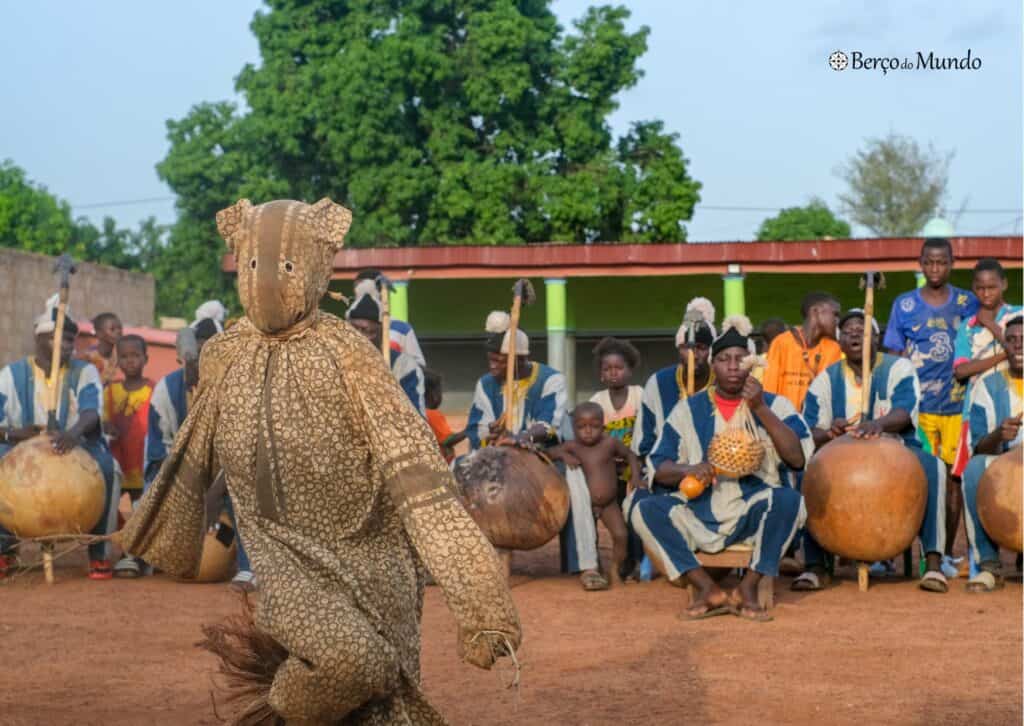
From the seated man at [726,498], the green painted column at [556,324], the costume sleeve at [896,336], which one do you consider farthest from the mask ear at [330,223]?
the green painted column at [556,324]

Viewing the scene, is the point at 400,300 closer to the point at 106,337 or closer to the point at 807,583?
the point at 106,337

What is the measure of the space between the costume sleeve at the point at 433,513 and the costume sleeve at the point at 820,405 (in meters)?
6.04

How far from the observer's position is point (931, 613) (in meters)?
8.66

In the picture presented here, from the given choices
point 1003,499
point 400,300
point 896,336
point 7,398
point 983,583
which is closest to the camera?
point 1003,499

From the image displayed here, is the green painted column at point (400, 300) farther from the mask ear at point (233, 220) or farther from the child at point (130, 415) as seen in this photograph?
the mask ear at point (233, 220)

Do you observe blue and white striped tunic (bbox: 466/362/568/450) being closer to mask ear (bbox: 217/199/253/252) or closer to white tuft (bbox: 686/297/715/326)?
white tuft (bbox: 686/297/715/326)

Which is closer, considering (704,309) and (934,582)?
(934,582)

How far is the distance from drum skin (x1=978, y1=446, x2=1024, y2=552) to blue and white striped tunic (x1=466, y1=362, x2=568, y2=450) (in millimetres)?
2733

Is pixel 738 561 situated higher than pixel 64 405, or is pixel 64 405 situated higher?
pixel 64 405

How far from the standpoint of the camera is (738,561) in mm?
8758

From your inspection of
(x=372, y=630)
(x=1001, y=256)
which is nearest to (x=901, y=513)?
(x=372, y=630)

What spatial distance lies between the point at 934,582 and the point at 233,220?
622 centimetres

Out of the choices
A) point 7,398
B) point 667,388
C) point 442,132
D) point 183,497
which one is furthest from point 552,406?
point 442,132

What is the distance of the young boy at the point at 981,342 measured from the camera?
9.56 m
